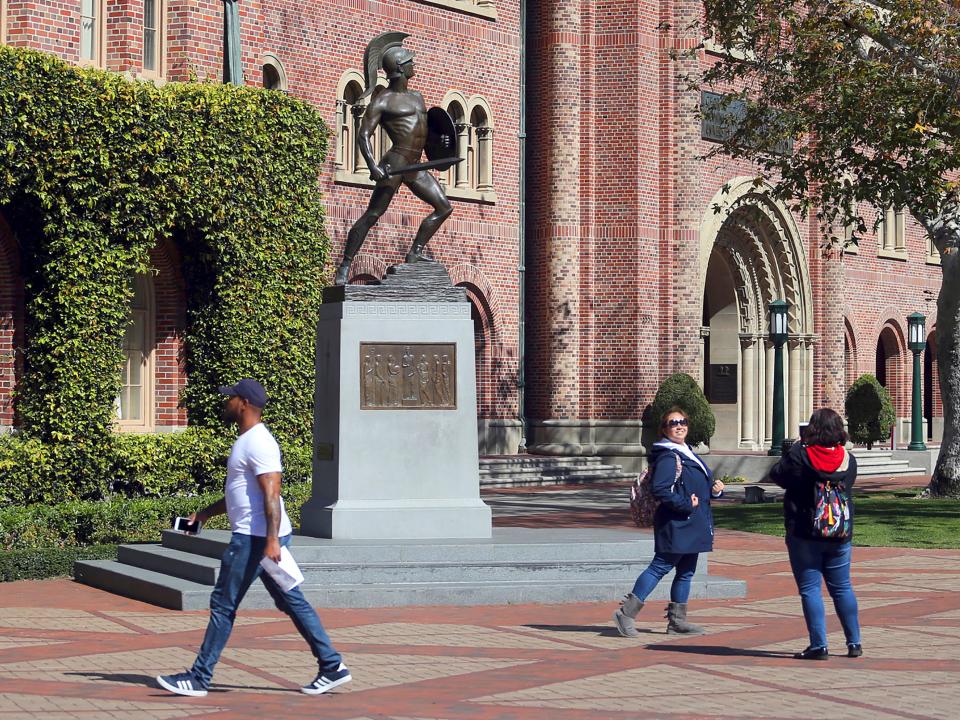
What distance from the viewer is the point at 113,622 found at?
41.1 feet

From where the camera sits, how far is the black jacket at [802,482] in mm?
10422

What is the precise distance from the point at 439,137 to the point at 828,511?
6696 mm

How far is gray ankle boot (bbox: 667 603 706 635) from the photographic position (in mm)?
11789

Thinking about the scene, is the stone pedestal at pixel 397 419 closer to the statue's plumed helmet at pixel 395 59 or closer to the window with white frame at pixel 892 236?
the statue's plumed helmet at pixel 395 59

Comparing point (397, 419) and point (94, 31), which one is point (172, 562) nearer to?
point (397, 419)

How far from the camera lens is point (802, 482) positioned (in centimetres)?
1048

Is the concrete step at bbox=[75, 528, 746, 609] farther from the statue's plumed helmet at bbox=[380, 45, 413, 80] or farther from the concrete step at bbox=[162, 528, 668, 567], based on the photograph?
the statue's plumed helmet at bbox=[380, 45, 413, 80]

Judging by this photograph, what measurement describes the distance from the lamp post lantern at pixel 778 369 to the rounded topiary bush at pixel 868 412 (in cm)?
917

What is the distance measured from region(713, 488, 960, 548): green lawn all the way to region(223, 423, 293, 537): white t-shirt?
38.7 feet

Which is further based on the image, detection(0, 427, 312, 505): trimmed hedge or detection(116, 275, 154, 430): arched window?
detection(116, 275, 154, 430): arched window

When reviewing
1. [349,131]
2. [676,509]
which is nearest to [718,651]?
[676,509]

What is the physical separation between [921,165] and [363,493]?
40.2 ft

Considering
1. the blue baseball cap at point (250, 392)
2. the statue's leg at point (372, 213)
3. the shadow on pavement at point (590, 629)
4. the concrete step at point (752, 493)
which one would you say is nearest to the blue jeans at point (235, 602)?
the blue baseball cap at point (250, 392)

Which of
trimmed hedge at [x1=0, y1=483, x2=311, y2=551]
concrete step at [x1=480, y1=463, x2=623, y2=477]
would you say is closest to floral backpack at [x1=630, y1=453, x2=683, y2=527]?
trimmed hedge at [x1=0, y1=483, x2=311, y2=551]
